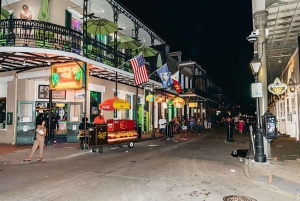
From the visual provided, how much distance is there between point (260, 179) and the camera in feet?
21.2

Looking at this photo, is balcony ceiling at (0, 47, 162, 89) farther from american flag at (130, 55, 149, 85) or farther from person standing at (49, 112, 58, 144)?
person standing at (49, 112, 58, 144)

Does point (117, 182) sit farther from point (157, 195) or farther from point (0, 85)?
point (0, 85)

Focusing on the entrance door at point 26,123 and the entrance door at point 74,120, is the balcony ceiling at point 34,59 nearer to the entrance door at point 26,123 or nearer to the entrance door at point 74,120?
the entrance door at point 26,123

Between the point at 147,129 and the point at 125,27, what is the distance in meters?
10.3

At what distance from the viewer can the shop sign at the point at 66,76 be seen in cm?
1160

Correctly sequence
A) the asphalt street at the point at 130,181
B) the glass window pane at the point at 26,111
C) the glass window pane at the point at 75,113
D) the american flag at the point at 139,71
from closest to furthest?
the asphalt street at the point at 130,181 → the glass window pane at the point at 26,111 → the american flag at the point at 139,71 → the glass window pane at the point at 75,113

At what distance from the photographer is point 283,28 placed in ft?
36.2

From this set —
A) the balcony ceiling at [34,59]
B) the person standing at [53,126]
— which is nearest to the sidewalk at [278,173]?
the balcony ceiling at [34,59]

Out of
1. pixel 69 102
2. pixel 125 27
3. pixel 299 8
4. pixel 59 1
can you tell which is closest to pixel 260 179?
pixel 299 8

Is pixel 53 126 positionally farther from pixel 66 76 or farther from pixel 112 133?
pixel 112 133

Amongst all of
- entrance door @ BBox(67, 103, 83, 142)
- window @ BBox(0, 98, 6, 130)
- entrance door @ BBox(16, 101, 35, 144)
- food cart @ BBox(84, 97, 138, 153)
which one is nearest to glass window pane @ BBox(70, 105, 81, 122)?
entrance door @ BBox(67, 103, 83, 142)

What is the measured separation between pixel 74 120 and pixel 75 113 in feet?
1.56

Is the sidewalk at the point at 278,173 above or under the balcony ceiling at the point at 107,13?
under

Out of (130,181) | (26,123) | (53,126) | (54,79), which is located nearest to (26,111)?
(26,123)
